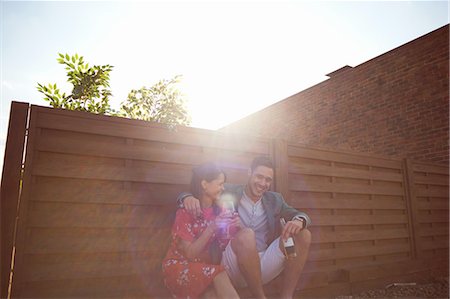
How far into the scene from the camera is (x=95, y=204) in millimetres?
3152

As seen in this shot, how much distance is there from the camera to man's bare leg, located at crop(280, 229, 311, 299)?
3.66 metres

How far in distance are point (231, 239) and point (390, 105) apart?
6.73 meters

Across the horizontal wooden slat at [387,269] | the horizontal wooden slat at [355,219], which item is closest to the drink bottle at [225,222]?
the horizontal wooden slat at [355,219]

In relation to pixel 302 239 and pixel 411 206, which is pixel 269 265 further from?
pixel 411 206

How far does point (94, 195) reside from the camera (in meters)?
3.15

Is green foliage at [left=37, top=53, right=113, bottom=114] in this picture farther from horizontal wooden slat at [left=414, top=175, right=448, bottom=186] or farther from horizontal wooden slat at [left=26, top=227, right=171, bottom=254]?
horizontal wooden slat at [left=414, top=175, right=448, bottom=186]

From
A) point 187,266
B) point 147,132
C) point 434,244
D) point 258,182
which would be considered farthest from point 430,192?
point 147,132

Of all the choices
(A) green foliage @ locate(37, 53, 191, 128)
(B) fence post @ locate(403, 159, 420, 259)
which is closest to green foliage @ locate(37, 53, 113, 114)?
(A) green foliage @ locate(37, 53, 191, 128)

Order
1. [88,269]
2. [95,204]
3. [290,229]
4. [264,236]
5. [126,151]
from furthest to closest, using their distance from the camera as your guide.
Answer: [264,236], [290,229], [126,151], [95,204], [88,269]

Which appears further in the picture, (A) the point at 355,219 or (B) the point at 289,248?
(A) the point at 355,219

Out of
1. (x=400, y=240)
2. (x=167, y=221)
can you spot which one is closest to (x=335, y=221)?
(x=400, y=240)

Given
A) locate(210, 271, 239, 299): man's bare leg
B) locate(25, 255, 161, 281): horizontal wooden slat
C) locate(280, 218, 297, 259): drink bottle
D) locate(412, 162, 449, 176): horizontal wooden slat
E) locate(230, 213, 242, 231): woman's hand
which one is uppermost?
locate(412, 162, 449, 176): horizontal wooden slat

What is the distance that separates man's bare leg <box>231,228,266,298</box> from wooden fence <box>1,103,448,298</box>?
2.55ft

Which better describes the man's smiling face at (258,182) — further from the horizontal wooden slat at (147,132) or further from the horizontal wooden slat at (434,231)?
the horizontal wooden slat at (434,231)
